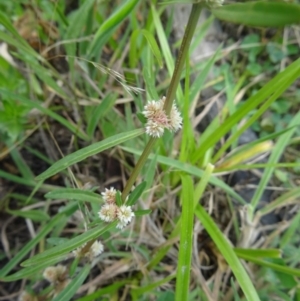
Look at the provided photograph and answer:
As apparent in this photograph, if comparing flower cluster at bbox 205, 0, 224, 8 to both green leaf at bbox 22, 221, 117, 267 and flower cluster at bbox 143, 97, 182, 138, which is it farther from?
green leaf at bbox 22, 221, 117, 267

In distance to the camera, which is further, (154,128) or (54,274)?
(54,274)

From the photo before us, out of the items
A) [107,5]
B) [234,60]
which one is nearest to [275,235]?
[234,60]

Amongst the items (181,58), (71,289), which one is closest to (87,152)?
(181,58)

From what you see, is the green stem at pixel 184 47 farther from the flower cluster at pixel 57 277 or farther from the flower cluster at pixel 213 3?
the flower cluster at pixel 57 277

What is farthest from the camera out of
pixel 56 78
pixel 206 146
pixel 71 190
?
pixel 56 78

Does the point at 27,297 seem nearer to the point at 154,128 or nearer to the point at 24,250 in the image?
the point at 24,250

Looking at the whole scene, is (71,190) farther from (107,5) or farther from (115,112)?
(107,5)
